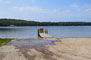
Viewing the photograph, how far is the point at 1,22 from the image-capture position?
122500mm

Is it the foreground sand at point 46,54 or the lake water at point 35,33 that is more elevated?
the foreground sand at point 46,54

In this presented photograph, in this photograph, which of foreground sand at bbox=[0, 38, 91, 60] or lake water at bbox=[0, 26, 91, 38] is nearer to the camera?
foreground sand at bbox=[0, 38, 91, 60]

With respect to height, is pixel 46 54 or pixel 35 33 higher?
pixel 46 54

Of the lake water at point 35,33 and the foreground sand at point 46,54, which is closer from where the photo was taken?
the foreground sand at point 46,54

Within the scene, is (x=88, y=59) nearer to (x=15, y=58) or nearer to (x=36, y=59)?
(x=36, y=59)

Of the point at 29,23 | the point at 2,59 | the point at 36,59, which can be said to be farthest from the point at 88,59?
the point at 29,23

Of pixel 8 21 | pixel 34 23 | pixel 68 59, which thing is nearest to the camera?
pixel 68 59

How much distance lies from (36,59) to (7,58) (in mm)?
1417

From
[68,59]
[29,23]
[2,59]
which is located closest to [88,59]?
[68,59]

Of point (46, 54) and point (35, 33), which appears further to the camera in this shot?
point (35, 33)

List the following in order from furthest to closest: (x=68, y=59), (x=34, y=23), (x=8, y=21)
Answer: (x=34, y=23), (x=8, y=21), (x=68, y=59)

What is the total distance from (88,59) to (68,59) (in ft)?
3.05

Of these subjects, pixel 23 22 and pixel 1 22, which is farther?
pixel 23 22

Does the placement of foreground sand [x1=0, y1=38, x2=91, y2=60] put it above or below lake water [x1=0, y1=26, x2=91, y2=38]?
above
